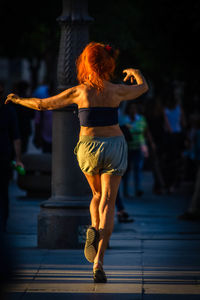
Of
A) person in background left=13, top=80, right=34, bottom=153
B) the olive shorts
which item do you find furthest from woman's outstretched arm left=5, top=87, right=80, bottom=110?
person in background left=13, top=80, right=34, bottom=153

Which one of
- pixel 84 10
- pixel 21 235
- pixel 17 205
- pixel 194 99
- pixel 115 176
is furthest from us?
pixel 194 99

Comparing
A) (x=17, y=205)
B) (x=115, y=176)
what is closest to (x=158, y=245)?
(x=115, y=176)

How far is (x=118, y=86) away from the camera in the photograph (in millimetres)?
7086

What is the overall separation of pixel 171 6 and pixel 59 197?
16507 mm

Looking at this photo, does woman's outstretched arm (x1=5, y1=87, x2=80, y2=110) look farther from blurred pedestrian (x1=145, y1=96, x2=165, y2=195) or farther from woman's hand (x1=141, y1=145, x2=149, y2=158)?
blurred pedestrian (x1=145, y1=96, x2=165, y2=195)

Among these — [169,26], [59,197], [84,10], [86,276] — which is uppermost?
[169,26]

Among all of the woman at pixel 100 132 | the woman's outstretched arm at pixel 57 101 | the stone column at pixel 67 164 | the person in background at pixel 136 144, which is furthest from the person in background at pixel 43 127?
the woman at pixel 100 132

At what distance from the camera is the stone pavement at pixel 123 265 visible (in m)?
6.62

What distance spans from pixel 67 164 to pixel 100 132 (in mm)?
2039

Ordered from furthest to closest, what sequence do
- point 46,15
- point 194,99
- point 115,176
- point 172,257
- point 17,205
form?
point 194,99 → point 46,15 → point 17,205 → point 172,257 → point 115,176

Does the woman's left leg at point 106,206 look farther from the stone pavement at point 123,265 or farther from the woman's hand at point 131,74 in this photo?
the woman's hand at point 131,74

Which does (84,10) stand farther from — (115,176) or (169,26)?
(169,26)

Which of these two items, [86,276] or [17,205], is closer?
[86,276]

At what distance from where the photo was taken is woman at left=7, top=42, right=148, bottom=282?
7.00 meters
